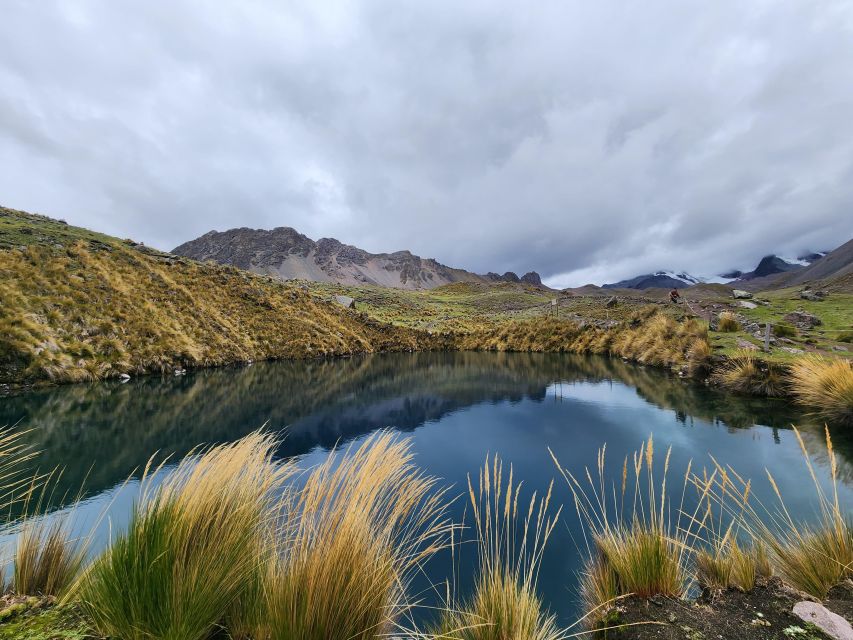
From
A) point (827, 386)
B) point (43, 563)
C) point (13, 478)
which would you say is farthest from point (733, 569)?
point (13, 478)

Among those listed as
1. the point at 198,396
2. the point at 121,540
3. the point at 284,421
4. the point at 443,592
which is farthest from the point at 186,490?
the point at 198,396

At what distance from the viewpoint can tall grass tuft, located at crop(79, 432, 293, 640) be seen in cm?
198

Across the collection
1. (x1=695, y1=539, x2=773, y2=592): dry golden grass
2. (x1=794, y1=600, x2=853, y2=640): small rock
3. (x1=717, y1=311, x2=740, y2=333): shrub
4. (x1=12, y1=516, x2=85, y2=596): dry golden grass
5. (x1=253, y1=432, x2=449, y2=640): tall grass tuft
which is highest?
(x1=717, y1=311, x2=740, y2=333): shrub

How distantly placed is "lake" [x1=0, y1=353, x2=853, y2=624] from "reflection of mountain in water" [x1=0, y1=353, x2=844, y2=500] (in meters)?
0.06

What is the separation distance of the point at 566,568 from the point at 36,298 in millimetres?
26412

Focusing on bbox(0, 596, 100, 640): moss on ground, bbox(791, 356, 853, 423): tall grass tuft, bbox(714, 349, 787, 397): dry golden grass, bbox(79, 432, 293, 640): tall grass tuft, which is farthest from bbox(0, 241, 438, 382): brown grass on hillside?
bbox(714, 349, 787, 397): dry golden grass

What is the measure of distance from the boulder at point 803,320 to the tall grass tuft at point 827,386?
772 centimetres

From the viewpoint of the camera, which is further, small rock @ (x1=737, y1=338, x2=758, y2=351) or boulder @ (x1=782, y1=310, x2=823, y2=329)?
boulder @ (x1=782, y1=310, x2=823, y2=329)

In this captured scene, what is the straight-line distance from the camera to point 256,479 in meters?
2.94

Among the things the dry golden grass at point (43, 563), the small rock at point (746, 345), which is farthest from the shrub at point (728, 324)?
the dry golden grass at point (43, 563)

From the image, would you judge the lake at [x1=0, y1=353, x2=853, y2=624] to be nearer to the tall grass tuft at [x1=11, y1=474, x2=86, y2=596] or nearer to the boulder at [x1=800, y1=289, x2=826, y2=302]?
the tall grass tuft at [x1=11, y1=474, x2=86, y2=596]

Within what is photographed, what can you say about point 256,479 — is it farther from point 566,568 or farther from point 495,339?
point 495,339

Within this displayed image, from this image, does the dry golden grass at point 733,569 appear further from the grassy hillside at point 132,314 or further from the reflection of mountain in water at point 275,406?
the grassy hillside at point 132,314

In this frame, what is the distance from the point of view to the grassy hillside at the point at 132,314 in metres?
16.7
